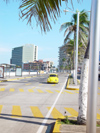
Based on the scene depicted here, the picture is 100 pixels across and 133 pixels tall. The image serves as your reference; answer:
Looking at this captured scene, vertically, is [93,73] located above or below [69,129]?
above

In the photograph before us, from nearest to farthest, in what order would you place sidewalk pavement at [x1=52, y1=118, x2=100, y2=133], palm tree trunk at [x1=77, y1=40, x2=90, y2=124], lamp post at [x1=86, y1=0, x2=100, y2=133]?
A: lamp post at [x1=86, y1=0, x2=100, y2=133]
sidewalk pavement at [x1=52, y1=118, x2=100, y2=133]
palm tree trunk at [x1=77, y1=40, x2=90, y2=124]

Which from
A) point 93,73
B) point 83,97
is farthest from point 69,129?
point 93,73

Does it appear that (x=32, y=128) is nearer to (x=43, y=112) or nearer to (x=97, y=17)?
(x=43, y=112)

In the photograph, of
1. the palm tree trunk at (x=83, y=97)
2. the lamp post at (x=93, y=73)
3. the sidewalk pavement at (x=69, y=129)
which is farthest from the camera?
the palm tree trunk at (x=83, y=97)

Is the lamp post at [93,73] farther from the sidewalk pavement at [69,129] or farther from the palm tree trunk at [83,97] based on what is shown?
the palm tree trunk at [83,97]

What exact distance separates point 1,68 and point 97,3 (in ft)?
105

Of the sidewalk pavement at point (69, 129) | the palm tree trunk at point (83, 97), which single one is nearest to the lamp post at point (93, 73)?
the sidewalk pavement at point (69, 129)

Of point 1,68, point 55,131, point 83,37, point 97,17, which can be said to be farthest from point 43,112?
point 1,68

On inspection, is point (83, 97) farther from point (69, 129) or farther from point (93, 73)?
point (93, 73)

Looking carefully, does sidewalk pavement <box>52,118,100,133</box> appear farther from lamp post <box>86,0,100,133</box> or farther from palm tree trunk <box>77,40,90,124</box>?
lamp post <box>86,0,100,133</box>

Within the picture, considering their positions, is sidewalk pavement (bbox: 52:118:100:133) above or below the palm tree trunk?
below

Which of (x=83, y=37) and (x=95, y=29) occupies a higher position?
(x=83, y=37)

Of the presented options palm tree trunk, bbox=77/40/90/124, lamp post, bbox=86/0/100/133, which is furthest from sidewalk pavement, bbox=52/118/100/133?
lamp post, bbox=86/0/100/133

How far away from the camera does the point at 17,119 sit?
7.11 meters
